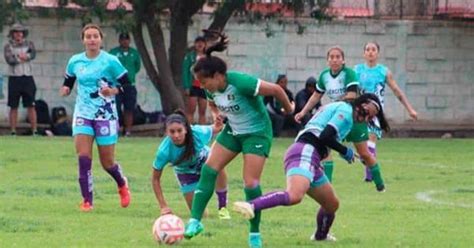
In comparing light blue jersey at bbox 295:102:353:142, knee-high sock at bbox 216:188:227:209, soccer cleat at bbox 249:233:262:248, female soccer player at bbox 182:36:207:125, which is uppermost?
light blue jersey at bbox 295:102:353:142

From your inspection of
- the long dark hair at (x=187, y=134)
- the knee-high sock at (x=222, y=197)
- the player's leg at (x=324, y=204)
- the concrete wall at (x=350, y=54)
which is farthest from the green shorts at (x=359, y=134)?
the concrete wall at (x=350, y=54)

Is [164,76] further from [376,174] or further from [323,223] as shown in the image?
[323,223]

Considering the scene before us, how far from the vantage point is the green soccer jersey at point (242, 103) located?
38.8ft

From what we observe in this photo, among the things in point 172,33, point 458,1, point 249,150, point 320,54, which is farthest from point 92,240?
point 458,1

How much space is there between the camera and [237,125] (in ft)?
39.7

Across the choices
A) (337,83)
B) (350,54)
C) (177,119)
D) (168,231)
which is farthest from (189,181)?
(350,54)

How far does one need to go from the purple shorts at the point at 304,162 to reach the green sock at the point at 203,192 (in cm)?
72

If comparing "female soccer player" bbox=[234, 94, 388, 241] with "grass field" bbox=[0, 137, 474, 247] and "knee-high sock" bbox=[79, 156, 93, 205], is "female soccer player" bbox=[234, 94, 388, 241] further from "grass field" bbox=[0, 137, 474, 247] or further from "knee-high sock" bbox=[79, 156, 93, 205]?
"knee-high sock" bbox=[79, 156, 93, 205]

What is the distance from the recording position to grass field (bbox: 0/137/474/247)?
1244 centimetres

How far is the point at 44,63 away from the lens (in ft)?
104

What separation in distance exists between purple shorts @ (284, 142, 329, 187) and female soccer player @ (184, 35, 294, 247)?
0.35 m

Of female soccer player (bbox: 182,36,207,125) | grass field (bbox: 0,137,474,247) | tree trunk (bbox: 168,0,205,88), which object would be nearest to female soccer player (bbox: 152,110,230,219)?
grass field (bbox: 0,137,474,247)

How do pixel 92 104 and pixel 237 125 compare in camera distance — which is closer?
pixel 237 125

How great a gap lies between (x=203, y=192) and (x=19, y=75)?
57.0 ft
